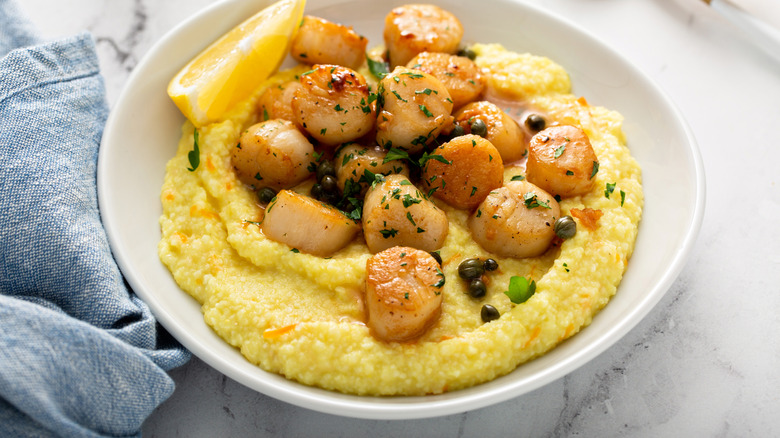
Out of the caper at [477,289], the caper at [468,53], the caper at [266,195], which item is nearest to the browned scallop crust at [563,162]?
the caper at [477,289]

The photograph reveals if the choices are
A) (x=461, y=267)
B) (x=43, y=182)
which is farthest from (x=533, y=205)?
(x=43, y=182)

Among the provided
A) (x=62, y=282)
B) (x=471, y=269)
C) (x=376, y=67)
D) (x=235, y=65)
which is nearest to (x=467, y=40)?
(x=376, y=67)

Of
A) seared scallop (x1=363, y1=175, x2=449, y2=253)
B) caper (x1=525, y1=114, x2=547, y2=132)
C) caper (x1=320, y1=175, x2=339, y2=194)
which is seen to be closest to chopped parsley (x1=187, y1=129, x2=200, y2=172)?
caper (x1=320, y1=175, x2=339, y2=194)

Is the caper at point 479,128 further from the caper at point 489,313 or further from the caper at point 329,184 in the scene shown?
the caper at point 489,313

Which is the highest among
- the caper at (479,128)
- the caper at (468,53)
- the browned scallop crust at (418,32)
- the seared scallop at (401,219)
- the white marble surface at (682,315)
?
the browned scallop crust at (418,32)

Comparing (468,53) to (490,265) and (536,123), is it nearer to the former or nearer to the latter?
(536,123)

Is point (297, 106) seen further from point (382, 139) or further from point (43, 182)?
point (43, 182)
